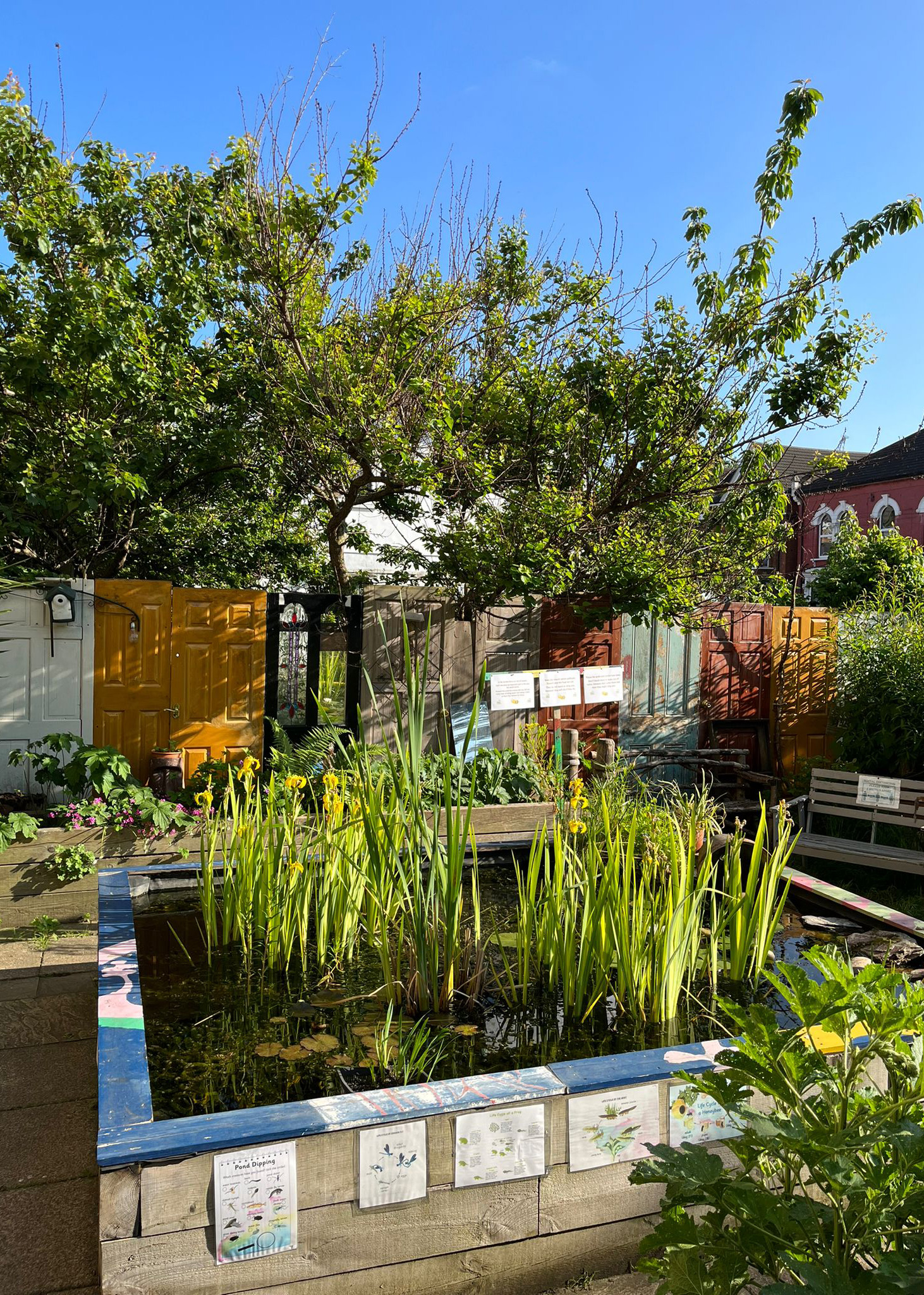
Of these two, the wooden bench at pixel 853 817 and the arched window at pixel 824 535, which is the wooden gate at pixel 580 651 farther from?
the arched window at pixel 824 535

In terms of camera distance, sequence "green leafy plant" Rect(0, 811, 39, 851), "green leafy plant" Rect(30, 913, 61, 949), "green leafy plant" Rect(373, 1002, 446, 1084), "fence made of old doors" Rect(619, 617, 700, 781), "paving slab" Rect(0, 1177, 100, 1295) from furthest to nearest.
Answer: "fence made of old doors" Rect(619, 617, 700, 781), "green leafy plant" Rect(0, 811, 39, 851), "green leafy plant" Rect(30, 913, 61, 949), "green leafy plant" Rect(373, 1002, 446, 1084), "paving slab" Rect(0, 1177, 100, 1295)

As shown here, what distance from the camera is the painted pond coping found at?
5.15 ft

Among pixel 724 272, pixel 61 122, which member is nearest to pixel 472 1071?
pixel 724 272

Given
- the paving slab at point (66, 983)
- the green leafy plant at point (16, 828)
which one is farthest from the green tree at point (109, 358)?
the paving slab at point (66, 983)

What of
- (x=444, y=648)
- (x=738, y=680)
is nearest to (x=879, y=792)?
(x=738, y=680)

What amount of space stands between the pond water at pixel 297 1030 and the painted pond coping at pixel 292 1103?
179 millimetres

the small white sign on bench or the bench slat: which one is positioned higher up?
the small white sign on bench

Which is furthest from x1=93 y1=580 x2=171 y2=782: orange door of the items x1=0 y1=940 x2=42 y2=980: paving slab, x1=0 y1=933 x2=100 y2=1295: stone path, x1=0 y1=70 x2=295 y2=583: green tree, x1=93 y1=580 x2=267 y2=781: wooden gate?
x1=0 y1=933 x2=100 y2=1295: stone path

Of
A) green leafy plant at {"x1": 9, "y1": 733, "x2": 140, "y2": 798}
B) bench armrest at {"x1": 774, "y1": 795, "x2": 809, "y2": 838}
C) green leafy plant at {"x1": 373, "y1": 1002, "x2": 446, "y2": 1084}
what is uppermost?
green leafy plant at {"x1": 9, "y1": 733, "x2": 140, "y2": 798}

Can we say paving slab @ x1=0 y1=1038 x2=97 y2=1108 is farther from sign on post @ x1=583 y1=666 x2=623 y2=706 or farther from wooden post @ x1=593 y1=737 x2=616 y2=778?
sign on post @ x1=583 y1=666 x2=623 y2=706

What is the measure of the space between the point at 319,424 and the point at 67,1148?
4504 millimetres

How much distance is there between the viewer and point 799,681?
26.3ft

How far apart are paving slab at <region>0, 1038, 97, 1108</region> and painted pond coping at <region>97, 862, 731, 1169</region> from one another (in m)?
0.89

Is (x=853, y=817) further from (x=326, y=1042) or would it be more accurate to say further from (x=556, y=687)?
(x=326, y=1042)
